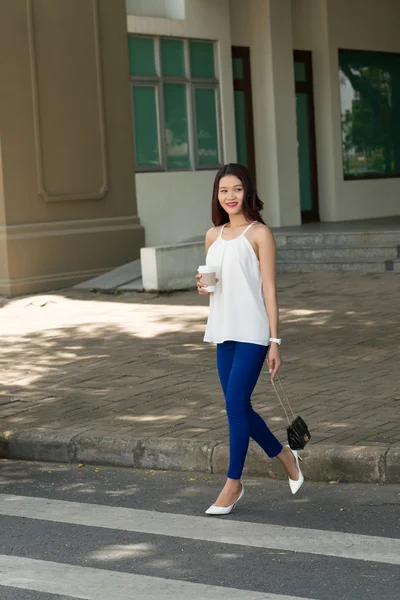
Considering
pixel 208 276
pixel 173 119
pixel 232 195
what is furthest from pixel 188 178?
pixel 208 276

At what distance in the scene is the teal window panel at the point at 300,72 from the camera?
23422 mm

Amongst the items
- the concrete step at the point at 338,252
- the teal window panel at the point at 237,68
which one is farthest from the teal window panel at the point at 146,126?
the concrete step at the point at 338,252

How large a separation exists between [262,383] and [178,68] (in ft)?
41.3

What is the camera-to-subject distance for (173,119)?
67.8 feet

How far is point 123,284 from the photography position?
16.5 m

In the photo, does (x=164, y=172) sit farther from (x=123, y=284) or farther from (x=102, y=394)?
(x=102, y=394)

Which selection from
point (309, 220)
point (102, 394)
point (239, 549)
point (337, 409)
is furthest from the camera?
point (309, 220)

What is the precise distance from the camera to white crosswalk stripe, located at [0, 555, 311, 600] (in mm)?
4633

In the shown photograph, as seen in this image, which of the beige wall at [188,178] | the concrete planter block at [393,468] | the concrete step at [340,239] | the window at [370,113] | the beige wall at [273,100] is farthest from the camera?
the window at [370,113]

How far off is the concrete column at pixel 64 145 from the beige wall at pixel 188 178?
119cm

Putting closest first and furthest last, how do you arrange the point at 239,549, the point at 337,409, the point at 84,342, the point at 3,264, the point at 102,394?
1. the point at 239,549
2. the point at 337,409
3. the point at 102,394
4. the point at 84,342
5. the point at 3,264

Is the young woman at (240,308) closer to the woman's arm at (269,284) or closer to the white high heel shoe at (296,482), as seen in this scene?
the woman's arm at (269,284)

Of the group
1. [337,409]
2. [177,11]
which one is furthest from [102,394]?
[177,11]

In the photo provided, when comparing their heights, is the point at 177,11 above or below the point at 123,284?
above
